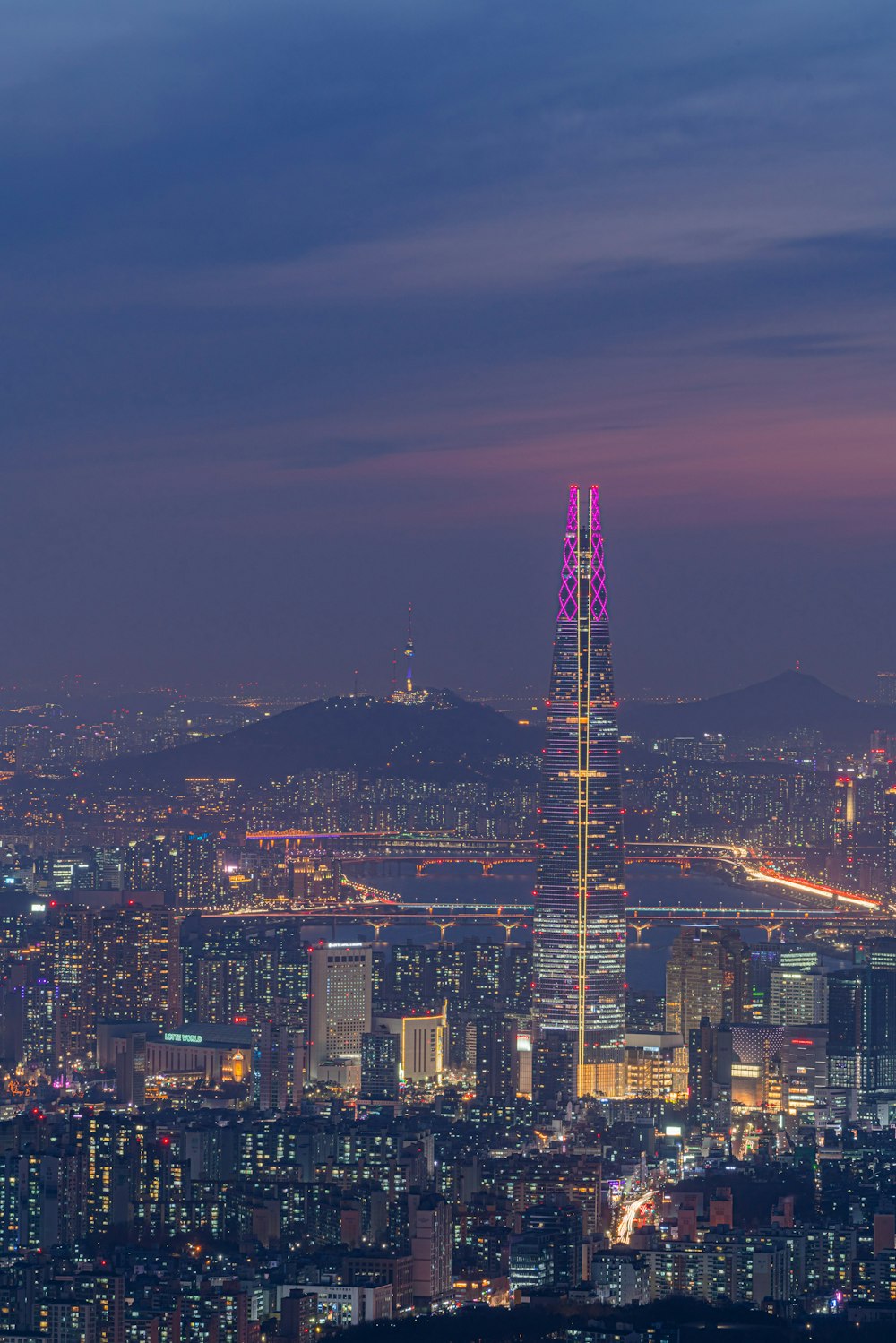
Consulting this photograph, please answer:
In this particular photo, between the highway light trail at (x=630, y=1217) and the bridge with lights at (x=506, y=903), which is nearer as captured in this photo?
the highway light trail at (x=630, y=1217)

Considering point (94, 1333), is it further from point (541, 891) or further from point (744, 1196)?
point (541, 891)

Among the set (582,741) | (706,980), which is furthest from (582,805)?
(706,980)

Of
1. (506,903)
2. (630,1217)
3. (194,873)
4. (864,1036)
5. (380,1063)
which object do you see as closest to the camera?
(630,1217)

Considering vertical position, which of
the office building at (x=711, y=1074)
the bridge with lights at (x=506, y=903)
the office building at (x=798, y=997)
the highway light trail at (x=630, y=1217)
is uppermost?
the bridge with lights at (x=506, y=903)

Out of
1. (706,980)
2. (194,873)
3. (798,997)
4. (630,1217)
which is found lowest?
(630,1217)

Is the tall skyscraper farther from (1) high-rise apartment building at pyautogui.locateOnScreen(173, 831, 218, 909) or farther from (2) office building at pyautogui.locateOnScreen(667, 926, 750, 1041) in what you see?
(1) high-rise apartment building at pyautogui.locateOnScreen(173, 831, 218, 909)

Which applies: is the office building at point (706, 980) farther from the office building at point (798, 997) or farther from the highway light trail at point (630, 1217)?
the highway light trail at point (630, 1217)

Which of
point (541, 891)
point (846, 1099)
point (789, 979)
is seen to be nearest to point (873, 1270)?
point (846, 1099)

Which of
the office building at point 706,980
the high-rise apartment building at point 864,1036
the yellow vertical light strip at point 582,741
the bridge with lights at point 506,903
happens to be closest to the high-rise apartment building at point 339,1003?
the yellow vertical light strip at point 582,741

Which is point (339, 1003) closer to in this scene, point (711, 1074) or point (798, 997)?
point (798, 997)
